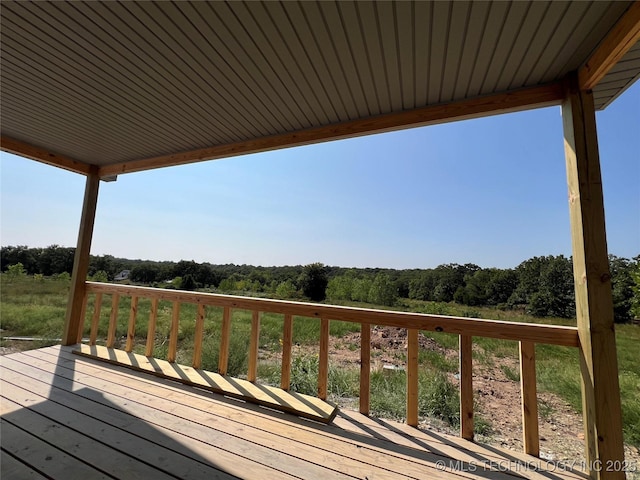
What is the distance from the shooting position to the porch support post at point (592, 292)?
1.20 metres

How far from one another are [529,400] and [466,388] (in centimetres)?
33

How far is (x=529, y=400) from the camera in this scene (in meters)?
1.52

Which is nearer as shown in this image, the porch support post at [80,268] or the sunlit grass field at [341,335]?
the sunlit grass field at [341,335]

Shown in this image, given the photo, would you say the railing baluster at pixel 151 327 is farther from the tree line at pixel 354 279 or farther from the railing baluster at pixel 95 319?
the tree line at pixel 354 279

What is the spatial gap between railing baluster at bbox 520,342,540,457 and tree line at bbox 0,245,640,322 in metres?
1.42

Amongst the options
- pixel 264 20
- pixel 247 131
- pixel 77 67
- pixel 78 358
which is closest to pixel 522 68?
pixel 264 20

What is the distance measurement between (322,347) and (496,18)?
2156mm

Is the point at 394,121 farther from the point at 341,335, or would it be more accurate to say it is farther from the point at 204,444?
the point at 341,335

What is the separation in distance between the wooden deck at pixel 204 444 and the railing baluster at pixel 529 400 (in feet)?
0.26

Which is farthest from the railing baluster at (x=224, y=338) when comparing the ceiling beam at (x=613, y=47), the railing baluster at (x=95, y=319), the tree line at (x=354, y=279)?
the ceiling beam at (x=613, y=47)

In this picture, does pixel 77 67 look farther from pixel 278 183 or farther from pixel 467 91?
pixel 278 183

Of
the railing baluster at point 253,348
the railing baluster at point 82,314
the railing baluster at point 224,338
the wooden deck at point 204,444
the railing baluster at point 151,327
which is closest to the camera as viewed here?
the wooden deck at point 204,444

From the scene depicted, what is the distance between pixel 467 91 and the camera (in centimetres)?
167

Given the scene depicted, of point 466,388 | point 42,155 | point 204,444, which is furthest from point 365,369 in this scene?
point 42,155
